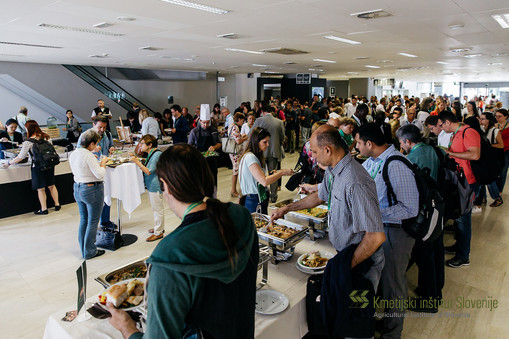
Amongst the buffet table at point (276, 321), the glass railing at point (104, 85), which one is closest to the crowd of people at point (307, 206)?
the buffet table at point (276, 321)

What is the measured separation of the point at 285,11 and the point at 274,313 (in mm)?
3069

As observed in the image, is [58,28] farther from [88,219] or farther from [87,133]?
[88,219]

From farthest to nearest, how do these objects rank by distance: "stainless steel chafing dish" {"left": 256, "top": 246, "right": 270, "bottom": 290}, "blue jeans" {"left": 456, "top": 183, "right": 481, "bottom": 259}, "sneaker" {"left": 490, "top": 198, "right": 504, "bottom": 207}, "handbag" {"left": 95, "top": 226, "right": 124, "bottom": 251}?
"sneaker" {"left": 490, "top": 198, "right": 504, "bottom": 207} → "handbag" {"left": 95, "top": 226, "right": 124, "bottom": 251} → "blue jeans" {"left": 456, "top": 183, "right": 481, "bottom": 259} → "stainless steel chafing dish" {"left": 256, "top": 246, "right": 270, "bottom": 290}

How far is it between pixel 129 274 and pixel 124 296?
0.35 meters

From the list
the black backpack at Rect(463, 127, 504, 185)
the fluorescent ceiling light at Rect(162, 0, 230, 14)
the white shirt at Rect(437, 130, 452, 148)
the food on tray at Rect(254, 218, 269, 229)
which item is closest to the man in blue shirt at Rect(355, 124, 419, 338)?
the food on tray at Rect(254, 218, 269, 229)

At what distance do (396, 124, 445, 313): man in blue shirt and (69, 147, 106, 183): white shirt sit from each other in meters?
3.01

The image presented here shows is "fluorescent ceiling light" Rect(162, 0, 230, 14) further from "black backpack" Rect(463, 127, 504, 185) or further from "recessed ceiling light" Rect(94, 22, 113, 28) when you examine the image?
"black backpack" Rect(463, 127, 504, 185)

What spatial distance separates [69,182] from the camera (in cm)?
597

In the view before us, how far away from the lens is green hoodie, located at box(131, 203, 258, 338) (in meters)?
0.95

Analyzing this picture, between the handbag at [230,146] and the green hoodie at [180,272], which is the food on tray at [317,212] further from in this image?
the handbag at [230,146]

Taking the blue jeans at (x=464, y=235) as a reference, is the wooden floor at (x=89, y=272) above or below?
below

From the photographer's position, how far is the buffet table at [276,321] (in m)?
1.57

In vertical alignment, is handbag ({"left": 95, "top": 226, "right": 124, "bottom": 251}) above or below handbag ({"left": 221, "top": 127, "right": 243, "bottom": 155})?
below

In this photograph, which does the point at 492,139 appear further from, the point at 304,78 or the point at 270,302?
the point at 304,78
